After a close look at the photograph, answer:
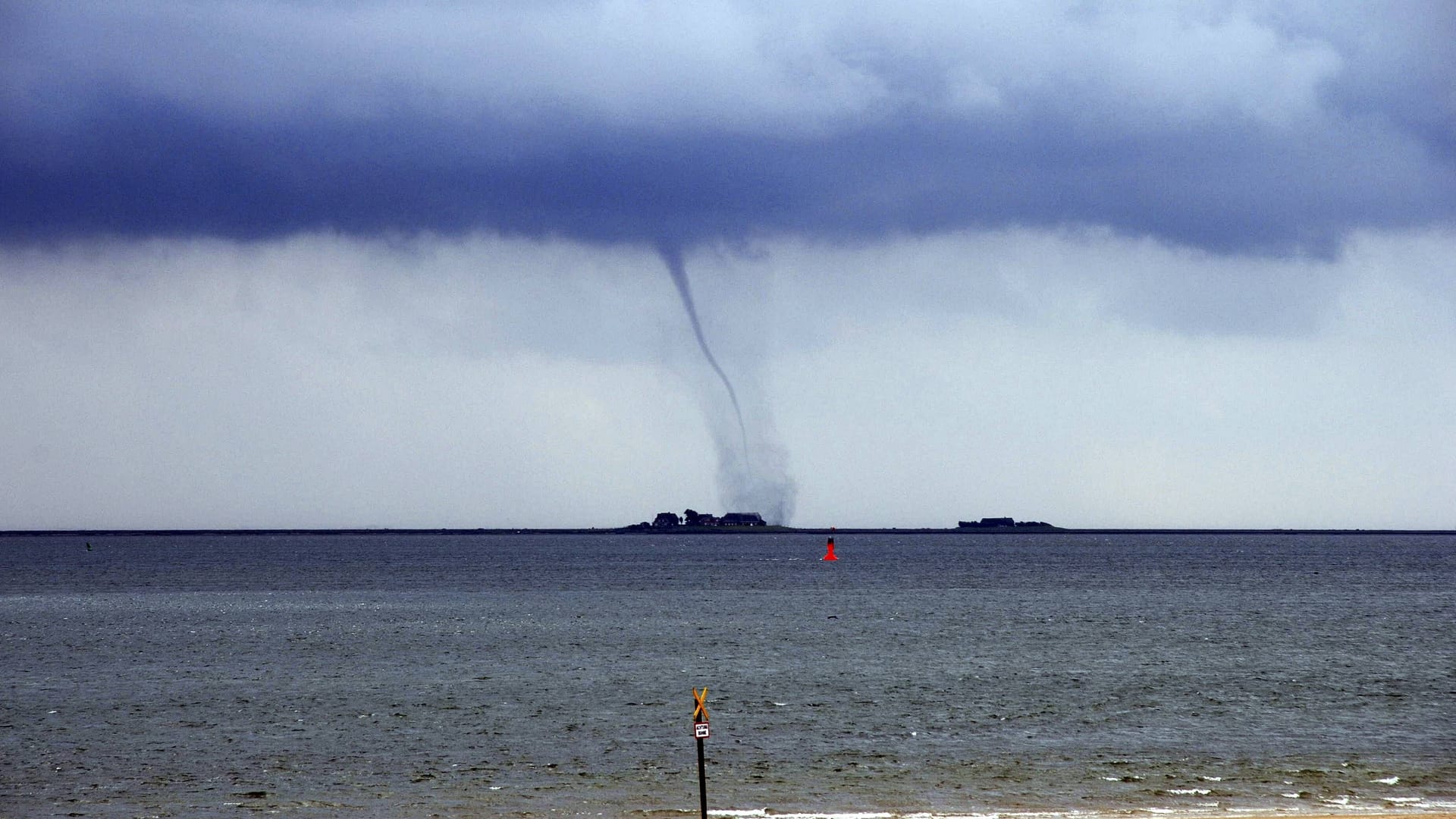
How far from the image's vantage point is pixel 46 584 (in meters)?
182

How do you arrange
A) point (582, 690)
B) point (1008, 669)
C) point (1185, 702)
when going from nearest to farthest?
point (1185, 702), point (582, 690), point (1008, 669)

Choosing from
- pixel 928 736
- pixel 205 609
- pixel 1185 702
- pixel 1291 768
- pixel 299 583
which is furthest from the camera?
pixel 299 583

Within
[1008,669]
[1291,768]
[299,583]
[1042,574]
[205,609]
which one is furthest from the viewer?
[1042,574]

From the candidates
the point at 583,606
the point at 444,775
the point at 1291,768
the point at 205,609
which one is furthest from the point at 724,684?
the point at 205,609

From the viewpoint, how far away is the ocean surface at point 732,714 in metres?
38.8

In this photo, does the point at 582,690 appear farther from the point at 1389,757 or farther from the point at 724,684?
the point at 1389,757

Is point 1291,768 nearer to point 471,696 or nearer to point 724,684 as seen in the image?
point 724,684

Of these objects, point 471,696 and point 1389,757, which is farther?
point 471,696

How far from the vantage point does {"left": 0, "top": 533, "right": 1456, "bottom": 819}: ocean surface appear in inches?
1529

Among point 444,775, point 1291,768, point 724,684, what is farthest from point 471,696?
point 1291,768

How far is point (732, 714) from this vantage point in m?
54.2

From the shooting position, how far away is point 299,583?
178250mm

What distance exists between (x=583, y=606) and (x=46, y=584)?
94.1m

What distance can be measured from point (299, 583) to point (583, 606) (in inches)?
2623
